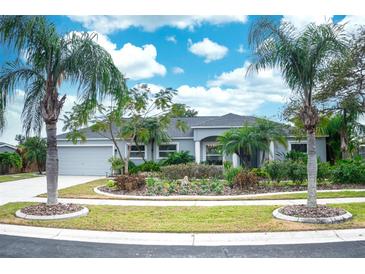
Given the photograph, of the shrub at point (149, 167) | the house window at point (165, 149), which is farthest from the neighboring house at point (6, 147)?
the shrub at point (149, 167)

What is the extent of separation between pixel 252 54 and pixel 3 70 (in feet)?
22.6

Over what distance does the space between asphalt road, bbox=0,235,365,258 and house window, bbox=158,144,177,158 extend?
53.2ft

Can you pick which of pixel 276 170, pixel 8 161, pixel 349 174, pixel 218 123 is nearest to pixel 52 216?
pixel 276 170

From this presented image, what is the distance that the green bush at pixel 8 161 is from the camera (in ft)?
77.5

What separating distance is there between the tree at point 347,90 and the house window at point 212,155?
7.39m

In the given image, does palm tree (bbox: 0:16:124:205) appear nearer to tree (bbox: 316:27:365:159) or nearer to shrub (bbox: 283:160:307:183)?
shrub (bbox: 283:160:307:183)

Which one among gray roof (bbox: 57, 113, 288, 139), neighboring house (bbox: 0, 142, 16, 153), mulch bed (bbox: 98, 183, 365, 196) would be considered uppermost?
gray roof (bbox: 57, 113, 288, 139)

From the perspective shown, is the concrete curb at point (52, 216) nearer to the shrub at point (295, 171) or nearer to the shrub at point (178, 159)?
the shrub at point (295, 171)

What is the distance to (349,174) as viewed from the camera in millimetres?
13141

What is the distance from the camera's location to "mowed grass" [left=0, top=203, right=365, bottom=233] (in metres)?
7.03

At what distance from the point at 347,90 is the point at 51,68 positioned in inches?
509

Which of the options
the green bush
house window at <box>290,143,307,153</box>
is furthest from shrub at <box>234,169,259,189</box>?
the green bush
